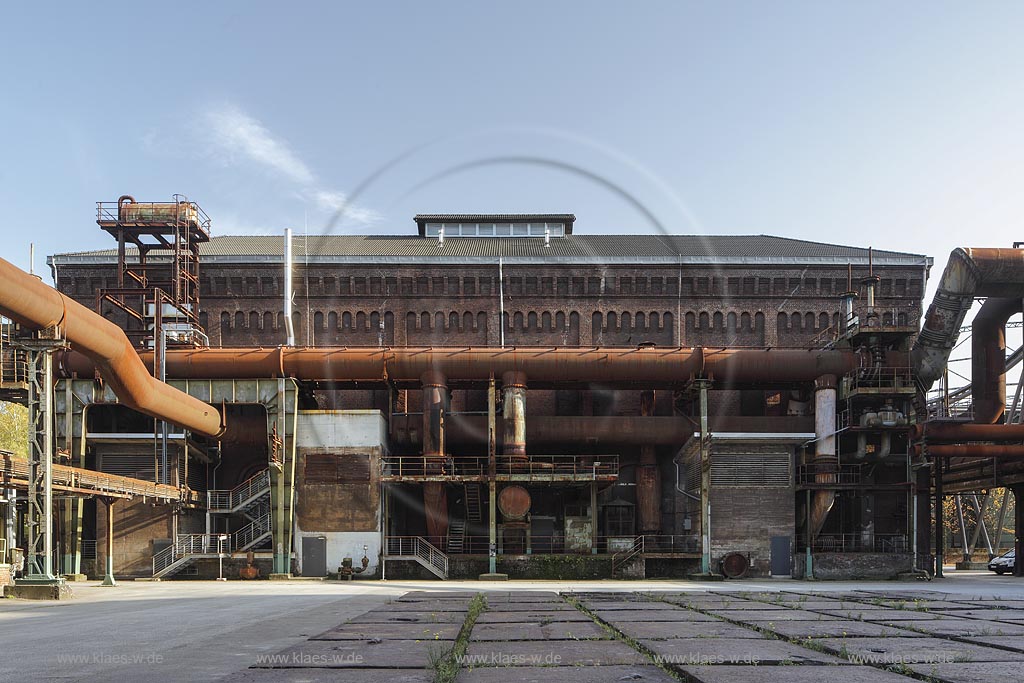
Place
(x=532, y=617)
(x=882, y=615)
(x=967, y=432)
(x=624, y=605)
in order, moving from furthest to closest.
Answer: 1. (x=967, y=432)
2. (x=624, y=605)
3. (x=882, y=615)
4. (x=532, y=617)

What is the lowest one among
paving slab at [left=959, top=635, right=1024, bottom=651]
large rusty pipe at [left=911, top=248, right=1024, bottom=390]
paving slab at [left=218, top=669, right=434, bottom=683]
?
paving slab at [left=959, top=635, right=1024, bottom=651]

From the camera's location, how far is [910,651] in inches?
340

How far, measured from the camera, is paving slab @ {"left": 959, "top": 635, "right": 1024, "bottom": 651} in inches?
352

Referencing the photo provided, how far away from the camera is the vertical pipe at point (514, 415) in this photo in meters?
36.8

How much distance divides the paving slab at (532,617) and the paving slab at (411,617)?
1.23 feet

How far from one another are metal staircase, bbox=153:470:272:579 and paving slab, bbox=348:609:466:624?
77.8ft

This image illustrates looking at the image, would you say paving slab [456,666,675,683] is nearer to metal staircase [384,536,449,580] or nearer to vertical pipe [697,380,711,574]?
metal staircase [384,536,449,580]

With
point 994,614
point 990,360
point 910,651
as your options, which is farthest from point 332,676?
point 990,360

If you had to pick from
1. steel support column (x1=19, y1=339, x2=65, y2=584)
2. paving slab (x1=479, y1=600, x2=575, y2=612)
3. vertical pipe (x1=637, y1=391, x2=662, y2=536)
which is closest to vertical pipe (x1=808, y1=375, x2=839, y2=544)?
vertical pipe (x1=637, y1=391, x2=662, y2=536)

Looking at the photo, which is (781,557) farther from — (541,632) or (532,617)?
(541,632)

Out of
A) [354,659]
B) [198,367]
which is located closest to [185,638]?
[354,659]

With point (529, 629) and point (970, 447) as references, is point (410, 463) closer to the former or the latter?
point (970, 447)

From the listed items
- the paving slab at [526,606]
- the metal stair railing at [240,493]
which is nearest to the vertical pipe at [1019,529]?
the paving slab at [526,606]

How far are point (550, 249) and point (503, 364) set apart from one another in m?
13.0
